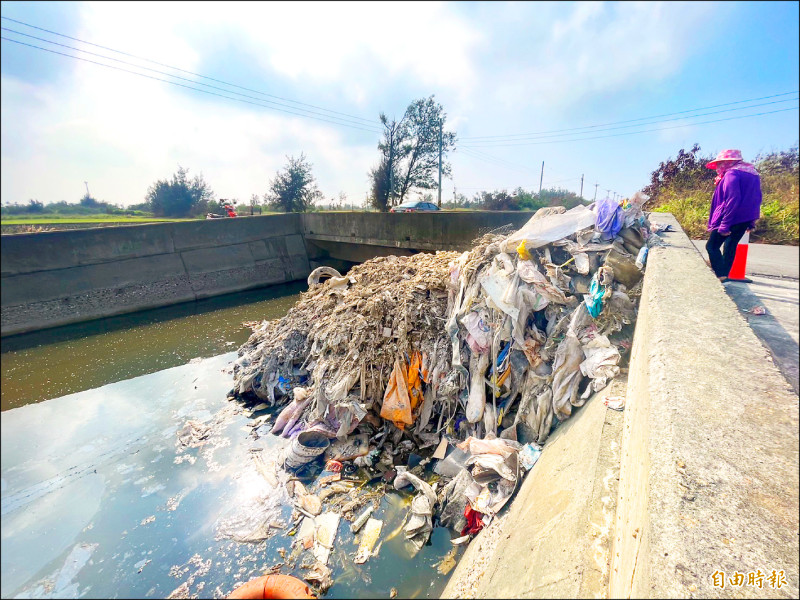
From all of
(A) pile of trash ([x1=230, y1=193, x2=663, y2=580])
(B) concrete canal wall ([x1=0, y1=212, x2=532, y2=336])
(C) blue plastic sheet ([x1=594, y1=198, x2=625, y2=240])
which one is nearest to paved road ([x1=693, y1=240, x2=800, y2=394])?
(A) pile of trash ([x1=230, y1=193, x2=663, y2=580])

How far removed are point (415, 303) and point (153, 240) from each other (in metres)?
8.40

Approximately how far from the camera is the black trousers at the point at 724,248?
2.79m

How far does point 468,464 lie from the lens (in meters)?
2.50

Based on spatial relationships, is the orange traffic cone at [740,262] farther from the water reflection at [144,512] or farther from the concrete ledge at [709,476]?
the water reflection at [144,512]

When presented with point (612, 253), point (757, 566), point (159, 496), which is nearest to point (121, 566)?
point (159, 496)

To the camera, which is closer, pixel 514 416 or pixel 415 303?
pixel 514 416

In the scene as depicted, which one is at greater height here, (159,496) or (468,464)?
(468,464)

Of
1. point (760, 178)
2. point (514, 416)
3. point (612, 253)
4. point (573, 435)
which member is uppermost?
point (760, 178)

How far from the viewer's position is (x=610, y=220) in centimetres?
316

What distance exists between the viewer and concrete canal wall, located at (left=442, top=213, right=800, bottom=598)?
28.6 inches

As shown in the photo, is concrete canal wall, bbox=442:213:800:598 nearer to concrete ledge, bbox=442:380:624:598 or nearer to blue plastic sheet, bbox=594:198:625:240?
concrete ledge, bbox=442:380:624:598

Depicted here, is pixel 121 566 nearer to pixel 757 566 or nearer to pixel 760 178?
pixel 757 566

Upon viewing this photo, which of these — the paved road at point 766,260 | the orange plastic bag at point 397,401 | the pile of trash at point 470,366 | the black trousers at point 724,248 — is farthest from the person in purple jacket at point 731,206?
the orange plastic bag at point 397,401

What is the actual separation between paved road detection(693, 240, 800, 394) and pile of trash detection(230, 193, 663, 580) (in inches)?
25.5
